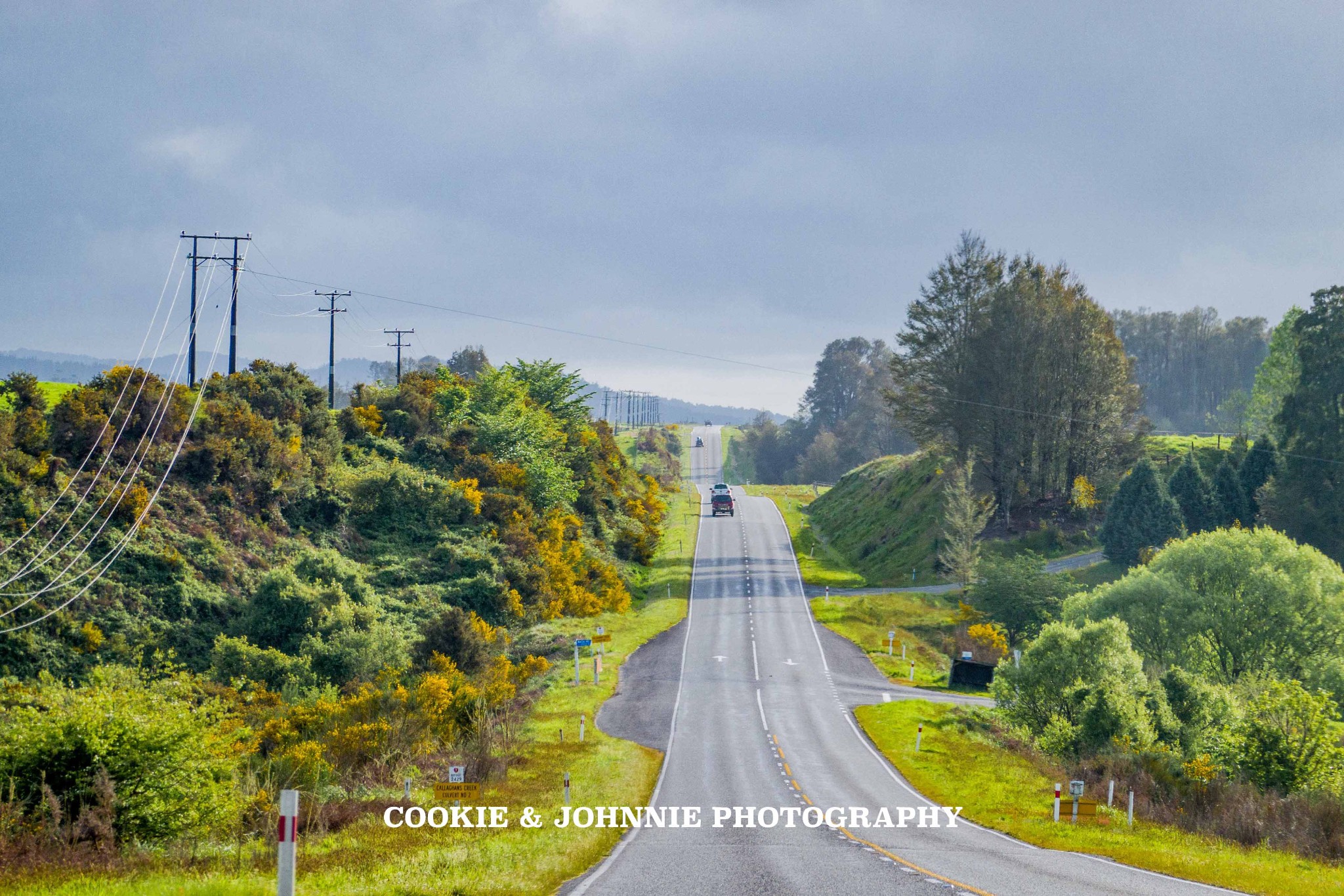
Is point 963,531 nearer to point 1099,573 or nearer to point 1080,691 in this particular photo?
point 1099,573

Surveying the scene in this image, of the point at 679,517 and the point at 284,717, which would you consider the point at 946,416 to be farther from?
the point at 284,717

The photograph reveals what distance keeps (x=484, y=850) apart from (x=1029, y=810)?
14.9 m

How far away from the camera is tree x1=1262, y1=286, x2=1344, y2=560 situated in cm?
5453

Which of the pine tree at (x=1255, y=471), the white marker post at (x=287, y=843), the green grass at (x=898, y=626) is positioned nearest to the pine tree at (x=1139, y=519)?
the pine tree at (x=1255, y=471)

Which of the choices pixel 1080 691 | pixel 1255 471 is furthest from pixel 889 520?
pixel 1080 691

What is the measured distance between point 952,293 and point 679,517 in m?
36.9

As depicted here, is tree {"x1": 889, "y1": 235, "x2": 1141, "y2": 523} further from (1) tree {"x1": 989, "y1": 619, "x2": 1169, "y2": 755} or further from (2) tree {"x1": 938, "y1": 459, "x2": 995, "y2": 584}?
(1) tree {"x1": 989, "y1": 619, "x2": 1169, "y2": 755}

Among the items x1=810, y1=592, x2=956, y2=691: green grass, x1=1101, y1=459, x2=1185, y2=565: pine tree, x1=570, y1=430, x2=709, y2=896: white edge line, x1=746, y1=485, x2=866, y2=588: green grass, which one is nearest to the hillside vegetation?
x1=570, y1=430, x2=709, y2=896: white edge line

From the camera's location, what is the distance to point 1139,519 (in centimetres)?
5872

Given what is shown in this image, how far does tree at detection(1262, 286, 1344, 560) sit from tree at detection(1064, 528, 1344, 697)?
50.6ft

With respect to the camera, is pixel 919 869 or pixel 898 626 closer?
pixel 919 869

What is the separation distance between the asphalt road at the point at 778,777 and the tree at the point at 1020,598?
8.57 meters

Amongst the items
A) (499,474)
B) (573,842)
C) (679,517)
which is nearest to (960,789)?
(573,842)

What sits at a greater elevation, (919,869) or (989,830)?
(919,869)
